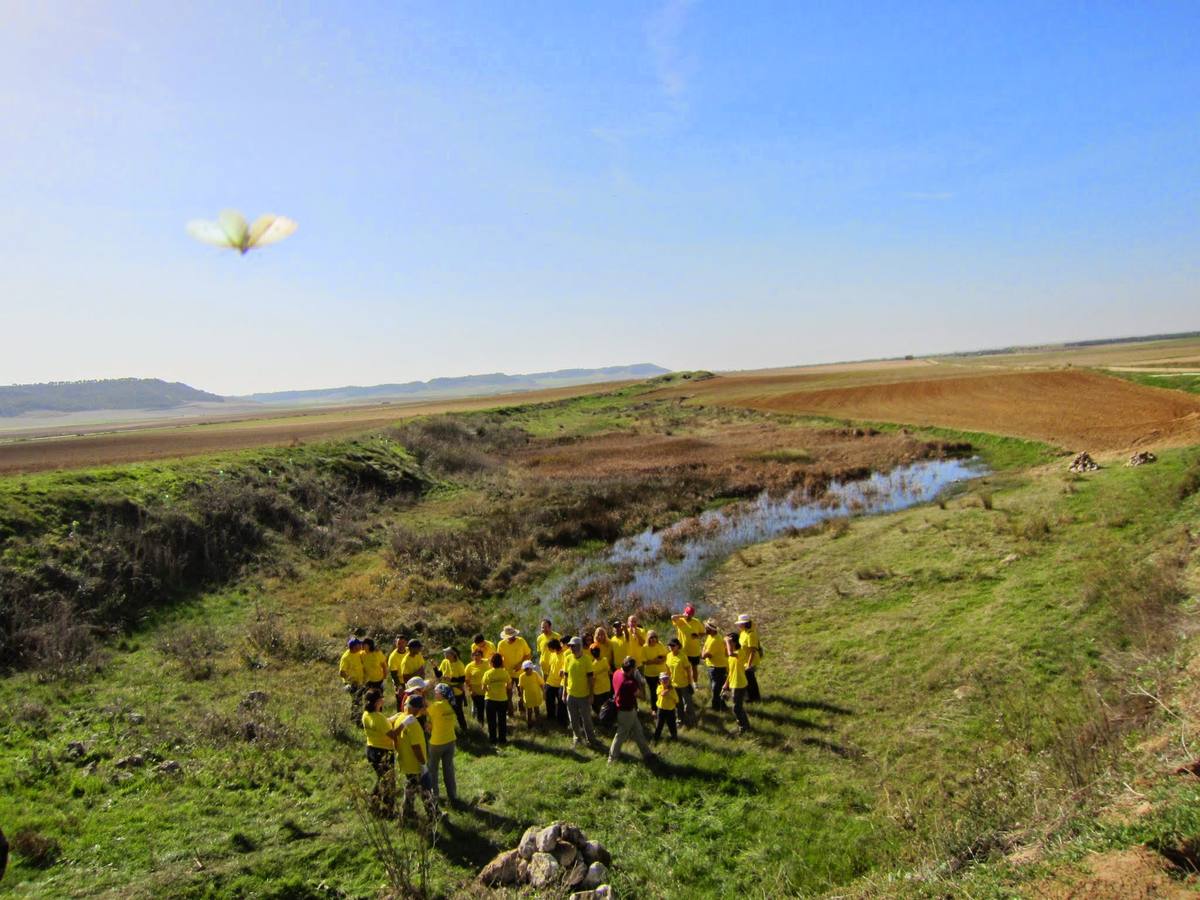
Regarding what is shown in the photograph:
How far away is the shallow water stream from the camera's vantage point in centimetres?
1978

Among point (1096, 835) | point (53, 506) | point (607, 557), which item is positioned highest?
point (53, 506)

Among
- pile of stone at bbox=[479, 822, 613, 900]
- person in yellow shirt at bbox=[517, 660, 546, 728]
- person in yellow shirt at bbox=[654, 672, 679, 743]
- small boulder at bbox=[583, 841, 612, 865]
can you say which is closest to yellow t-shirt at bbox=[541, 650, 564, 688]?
person in yellow shirt at bbox=[517, 660, 546, 728]

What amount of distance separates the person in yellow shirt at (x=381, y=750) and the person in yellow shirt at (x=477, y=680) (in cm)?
259

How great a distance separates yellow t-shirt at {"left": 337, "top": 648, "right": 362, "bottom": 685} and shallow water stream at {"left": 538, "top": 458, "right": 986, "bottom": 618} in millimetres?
7319

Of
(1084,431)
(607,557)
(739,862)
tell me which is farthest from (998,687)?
(1084,431)

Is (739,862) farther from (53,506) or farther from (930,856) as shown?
(53,506)

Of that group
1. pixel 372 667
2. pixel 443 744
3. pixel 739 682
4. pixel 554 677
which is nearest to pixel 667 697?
pixel 739 682

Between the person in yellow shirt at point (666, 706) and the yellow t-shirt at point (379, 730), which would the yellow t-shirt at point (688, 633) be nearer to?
the person in yellow shirt at point (666, 706)

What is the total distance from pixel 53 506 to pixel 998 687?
959 inches

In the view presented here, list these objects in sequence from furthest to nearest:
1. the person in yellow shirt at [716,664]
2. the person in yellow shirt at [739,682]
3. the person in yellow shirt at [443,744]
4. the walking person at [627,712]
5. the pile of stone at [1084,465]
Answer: the pile of stone at [1084,465], the person in yellow shirt at [716,664], the person in yellow shirt at [739,682], the walking person at [627,712], the person in yellow shirt at [443,744]

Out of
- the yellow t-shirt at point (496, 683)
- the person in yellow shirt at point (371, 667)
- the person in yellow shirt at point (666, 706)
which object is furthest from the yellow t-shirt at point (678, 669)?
the person in yellow shirt at point (371, 667)

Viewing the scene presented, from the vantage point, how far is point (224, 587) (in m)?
20.0

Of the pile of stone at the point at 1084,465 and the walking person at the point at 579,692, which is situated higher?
the pile of stone at the point at 1084,465

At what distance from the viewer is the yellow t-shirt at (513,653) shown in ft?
41.9
